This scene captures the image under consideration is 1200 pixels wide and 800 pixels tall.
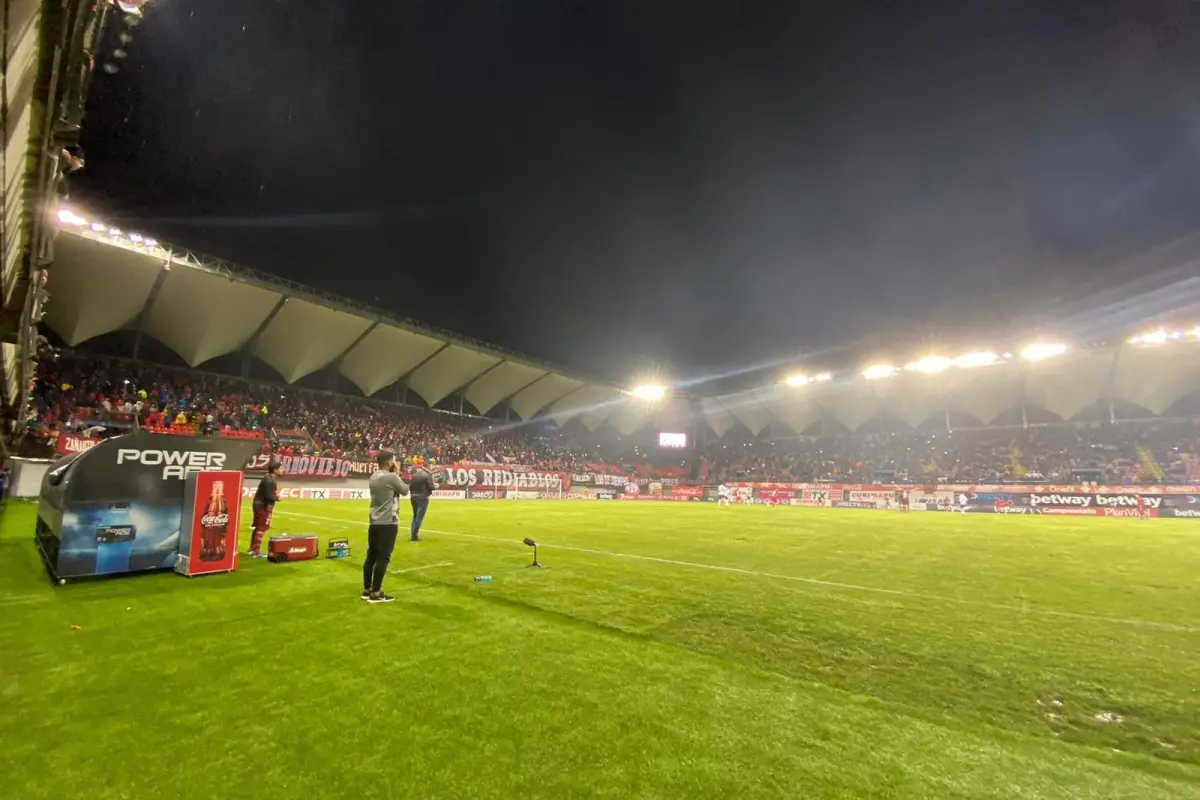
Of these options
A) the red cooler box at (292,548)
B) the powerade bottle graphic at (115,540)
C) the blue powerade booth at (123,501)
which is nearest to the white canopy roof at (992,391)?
the red cooler box at (292,548)

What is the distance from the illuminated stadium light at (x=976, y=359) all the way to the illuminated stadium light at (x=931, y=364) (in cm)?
73

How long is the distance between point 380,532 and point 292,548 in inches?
148

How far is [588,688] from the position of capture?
153 inches

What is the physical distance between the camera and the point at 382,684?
12.7 ft

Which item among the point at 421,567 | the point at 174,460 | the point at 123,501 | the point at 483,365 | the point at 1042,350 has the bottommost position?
the point at 421,567

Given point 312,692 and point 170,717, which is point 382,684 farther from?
point 170,717

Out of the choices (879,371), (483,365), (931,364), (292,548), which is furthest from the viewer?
(879,371)

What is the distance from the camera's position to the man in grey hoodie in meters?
6.48

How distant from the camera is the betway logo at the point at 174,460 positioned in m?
7.36

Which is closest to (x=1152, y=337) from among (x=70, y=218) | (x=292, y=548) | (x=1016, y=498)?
(x=1016, y=498)

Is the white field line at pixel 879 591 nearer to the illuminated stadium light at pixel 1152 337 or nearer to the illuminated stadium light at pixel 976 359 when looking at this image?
the illuminated stadium light at pixel 976 359

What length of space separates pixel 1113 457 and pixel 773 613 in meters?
51.7

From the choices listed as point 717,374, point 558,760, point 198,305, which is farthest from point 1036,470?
point 198,305

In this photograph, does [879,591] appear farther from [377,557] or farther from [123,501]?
[123,501]
